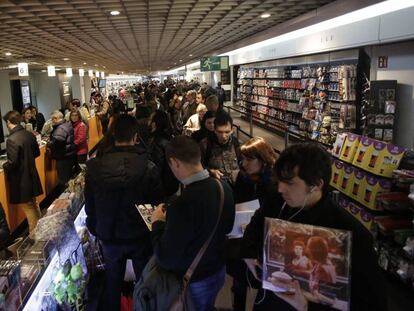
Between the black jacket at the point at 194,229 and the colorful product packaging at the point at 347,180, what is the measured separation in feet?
10.9

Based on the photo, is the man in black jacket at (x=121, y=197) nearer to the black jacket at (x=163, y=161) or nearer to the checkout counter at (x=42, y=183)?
the black jacket at (x=163, y=161)

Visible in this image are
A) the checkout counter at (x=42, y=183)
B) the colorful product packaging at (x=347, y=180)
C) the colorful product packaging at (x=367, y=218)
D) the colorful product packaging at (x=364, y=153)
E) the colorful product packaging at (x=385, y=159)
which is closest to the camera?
the colorful product packaging at (x=385, y=159)

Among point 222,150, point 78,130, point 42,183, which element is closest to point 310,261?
point 222,150

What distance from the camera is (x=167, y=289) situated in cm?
225

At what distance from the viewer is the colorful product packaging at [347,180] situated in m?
5.22

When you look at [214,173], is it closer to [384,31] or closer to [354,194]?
[354,194]

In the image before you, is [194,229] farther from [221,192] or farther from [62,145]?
[62,145]

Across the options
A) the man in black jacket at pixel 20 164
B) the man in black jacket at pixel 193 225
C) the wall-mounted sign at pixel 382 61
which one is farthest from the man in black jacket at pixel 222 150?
the wall-mounted sign at pixel 382 61

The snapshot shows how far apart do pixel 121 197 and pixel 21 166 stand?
3.19m

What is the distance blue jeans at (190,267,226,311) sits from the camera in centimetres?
234

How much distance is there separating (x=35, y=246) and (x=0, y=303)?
76 cm

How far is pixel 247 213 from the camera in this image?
8.79 ft

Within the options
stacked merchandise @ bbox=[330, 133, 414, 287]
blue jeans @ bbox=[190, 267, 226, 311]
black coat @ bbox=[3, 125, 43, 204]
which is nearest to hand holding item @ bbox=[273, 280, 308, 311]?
blue jeans @ bbox=[190, 267, 226, 311]

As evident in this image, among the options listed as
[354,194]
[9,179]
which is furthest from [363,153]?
[9,179]
